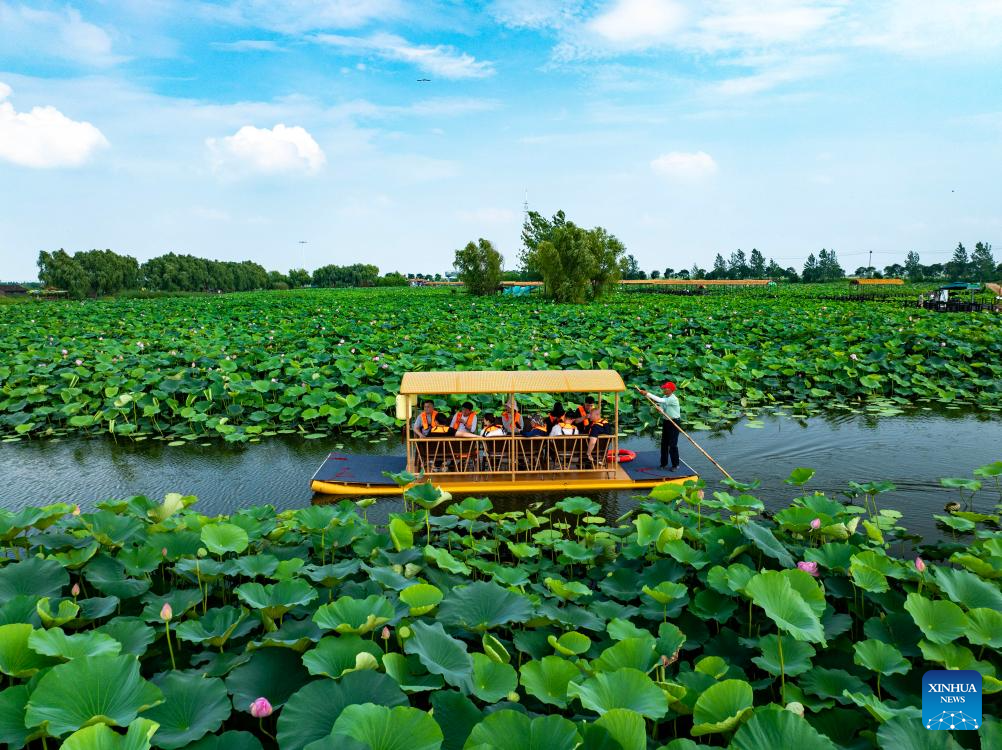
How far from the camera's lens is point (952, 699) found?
2.12 m

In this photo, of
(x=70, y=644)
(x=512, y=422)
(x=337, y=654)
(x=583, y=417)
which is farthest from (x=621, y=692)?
(x=583, y=417)

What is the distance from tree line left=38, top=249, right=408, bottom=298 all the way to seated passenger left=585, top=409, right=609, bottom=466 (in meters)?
59.2

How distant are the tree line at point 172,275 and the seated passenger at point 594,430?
59.2 metres

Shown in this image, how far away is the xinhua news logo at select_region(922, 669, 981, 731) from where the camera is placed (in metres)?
2.02

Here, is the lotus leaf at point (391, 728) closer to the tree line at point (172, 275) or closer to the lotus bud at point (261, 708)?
Result: the lotus bud at point (261, 708)

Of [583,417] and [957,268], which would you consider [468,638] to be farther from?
[957,268]

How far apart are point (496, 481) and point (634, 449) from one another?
9.32 ft

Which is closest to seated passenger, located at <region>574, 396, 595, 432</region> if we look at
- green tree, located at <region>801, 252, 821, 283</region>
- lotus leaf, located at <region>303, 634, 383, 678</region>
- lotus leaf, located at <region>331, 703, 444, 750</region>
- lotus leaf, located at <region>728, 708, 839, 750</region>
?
lotus leaf, located at <region>303, 634, 383, 678</region>

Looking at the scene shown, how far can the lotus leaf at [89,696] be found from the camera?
181 centimetres

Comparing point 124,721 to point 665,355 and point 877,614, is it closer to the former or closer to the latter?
point 877,614

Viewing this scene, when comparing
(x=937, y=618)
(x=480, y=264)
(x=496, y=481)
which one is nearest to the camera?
(x=937, y=618)

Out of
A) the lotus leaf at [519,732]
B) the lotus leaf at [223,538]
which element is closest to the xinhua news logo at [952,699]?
the lotus leaf at [519,732]

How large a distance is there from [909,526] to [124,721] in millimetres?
6702

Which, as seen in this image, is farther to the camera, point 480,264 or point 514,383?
point 480,264
